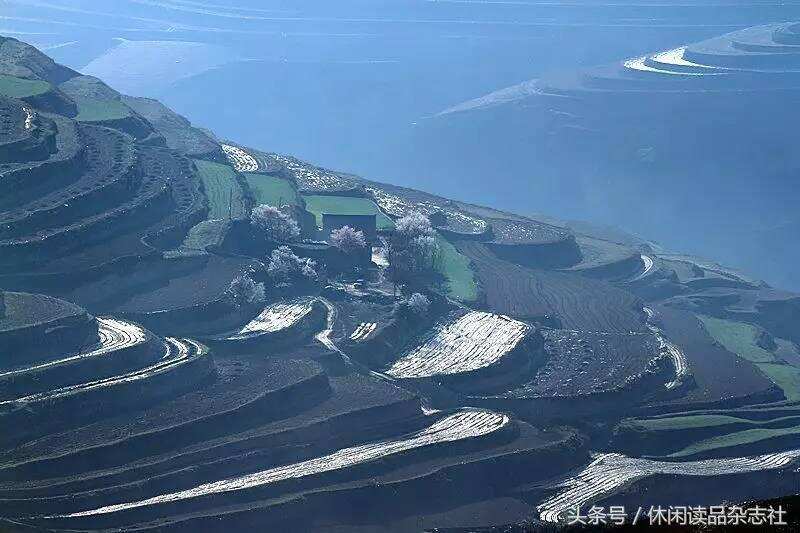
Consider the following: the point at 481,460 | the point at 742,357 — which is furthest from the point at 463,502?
the point at 742,357

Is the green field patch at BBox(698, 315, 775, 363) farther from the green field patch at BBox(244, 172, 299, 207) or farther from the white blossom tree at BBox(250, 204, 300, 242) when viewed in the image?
the green field patch at BBox(244, 172, 299, 207)

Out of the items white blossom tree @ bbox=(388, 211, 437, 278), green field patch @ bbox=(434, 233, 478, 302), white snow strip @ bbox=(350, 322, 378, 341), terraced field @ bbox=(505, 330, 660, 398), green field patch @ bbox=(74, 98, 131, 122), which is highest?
green field patch @ bbox=(74, 98, 131, 122)

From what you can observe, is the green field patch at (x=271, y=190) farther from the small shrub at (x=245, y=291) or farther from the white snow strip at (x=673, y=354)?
the white snow strip at (x=673, y=354)

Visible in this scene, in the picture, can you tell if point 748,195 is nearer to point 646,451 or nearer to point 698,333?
point 698,333

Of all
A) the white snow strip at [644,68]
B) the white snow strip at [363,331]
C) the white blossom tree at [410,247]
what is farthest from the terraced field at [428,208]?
the white snow strip at [644,68]

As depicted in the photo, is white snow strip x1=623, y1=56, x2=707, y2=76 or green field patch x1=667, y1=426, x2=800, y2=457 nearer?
green field patch x1=667, y1=426, x2=800, y2=457

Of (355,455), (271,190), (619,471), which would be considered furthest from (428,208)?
(355,455)

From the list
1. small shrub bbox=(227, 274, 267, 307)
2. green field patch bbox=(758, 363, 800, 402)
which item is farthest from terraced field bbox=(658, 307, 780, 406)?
small shrub bbox=(227, 274, 267, 307)
